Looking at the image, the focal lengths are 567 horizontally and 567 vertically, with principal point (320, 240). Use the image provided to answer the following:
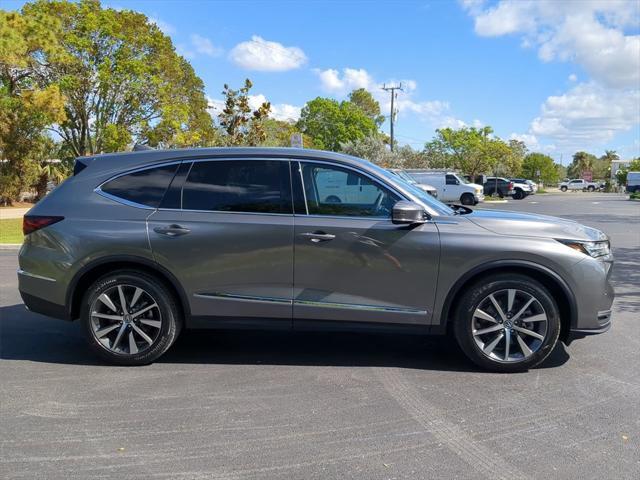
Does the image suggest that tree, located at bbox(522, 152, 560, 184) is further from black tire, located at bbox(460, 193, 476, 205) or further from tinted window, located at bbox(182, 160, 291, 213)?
tinted window, located at bbox(182, 160, 291, 213)

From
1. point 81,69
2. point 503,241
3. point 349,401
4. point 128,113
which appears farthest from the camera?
point 128,113

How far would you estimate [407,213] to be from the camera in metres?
4.51

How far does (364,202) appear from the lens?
15.7 ft

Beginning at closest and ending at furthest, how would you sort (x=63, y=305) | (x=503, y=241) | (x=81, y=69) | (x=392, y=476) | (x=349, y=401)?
(x=392, y=476) < (x=349, y=401) < (x=503, y=241) < (x=63, y=305) < (x=81, y=69)

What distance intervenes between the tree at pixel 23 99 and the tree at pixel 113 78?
111cm

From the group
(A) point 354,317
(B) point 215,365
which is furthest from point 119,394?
(A) point 354,317

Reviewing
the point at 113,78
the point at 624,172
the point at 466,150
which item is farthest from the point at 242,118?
the point at 624,172

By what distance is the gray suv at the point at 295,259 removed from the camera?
182 inches

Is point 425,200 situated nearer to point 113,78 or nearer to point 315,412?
point 315,412

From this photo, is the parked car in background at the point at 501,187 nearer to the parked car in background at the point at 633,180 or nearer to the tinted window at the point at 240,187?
the parked car in background at the point at 633,180

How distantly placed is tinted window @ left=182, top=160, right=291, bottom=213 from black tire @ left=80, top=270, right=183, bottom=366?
735mm

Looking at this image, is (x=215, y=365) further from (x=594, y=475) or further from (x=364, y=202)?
(x=594, y=475)

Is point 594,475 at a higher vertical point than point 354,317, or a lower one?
lower

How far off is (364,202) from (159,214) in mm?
1747
